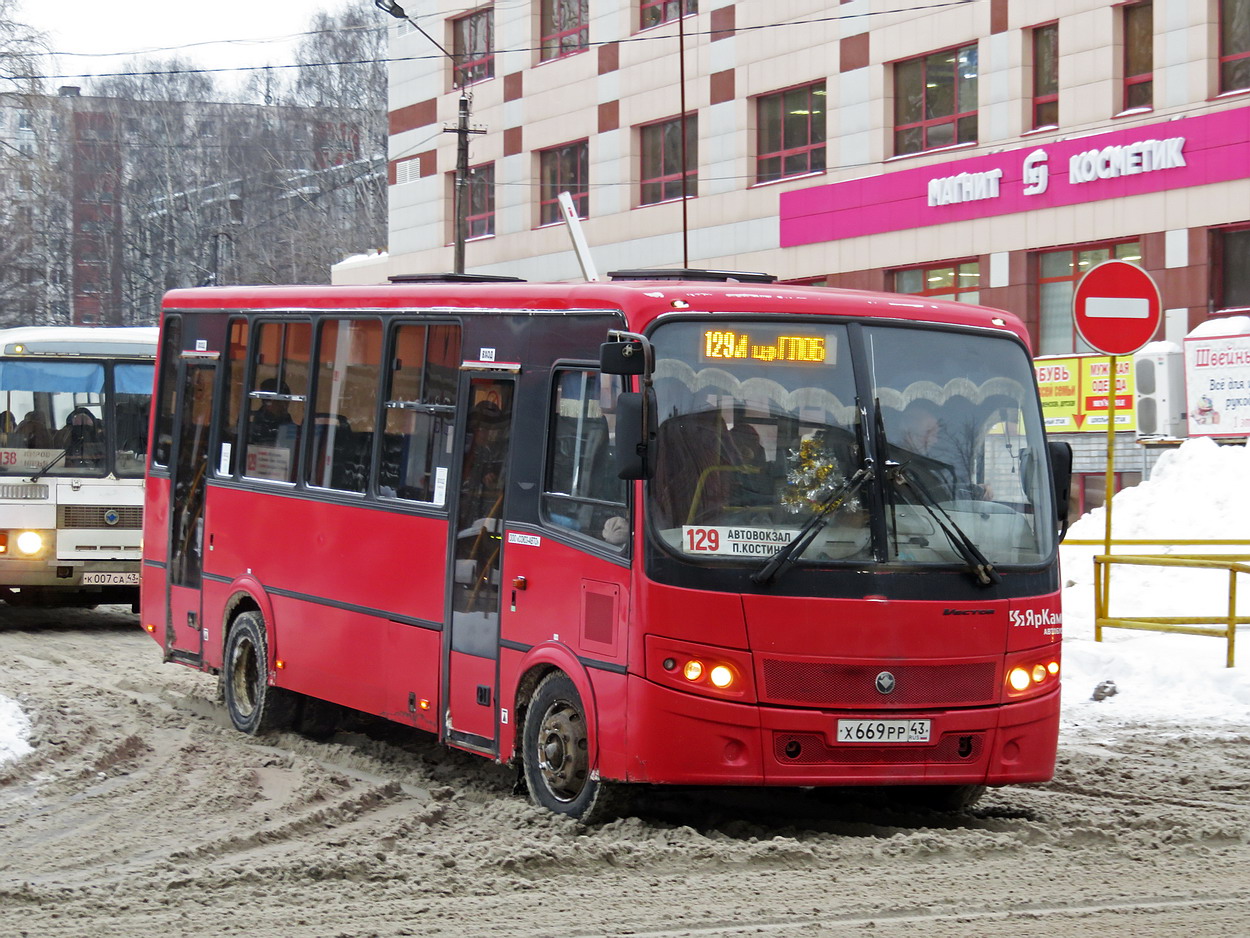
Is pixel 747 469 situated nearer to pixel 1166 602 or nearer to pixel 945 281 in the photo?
pixel 1166 602

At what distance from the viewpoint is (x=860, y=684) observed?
8141 millimetres

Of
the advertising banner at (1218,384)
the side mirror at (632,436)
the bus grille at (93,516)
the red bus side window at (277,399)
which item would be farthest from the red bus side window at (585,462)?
the advertising banner at (1218,384)

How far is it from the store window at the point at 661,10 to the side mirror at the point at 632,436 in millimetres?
29810

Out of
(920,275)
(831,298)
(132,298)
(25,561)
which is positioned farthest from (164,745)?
(132,298)

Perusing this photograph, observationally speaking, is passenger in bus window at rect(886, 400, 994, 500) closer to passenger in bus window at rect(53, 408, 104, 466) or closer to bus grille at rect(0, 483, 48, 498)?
passenger in bus window at rect(53, 408, 104, 466)

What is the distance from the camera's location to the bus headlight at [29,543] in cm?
1750

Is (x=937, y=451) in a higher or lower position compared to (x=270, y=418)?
lower

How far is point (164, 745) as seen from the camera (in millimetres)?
11148

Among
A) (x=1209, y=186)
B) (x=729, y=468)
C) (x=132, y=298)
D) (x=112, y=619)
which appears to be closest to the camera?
(x=729, y=468)

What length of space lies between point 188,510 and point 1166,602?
8786 millimetres

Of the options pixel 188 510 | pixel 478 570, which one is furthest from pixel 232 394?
pixel 478 570

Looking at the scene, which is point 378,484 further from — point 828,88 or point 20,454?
point 828,88

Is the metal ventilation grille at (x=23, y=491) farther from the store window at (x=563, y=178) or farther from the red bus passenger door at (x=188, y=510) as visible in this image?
the store window at (x=563, y=178)

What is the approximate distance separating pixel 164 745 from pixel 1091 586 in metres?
9.97
